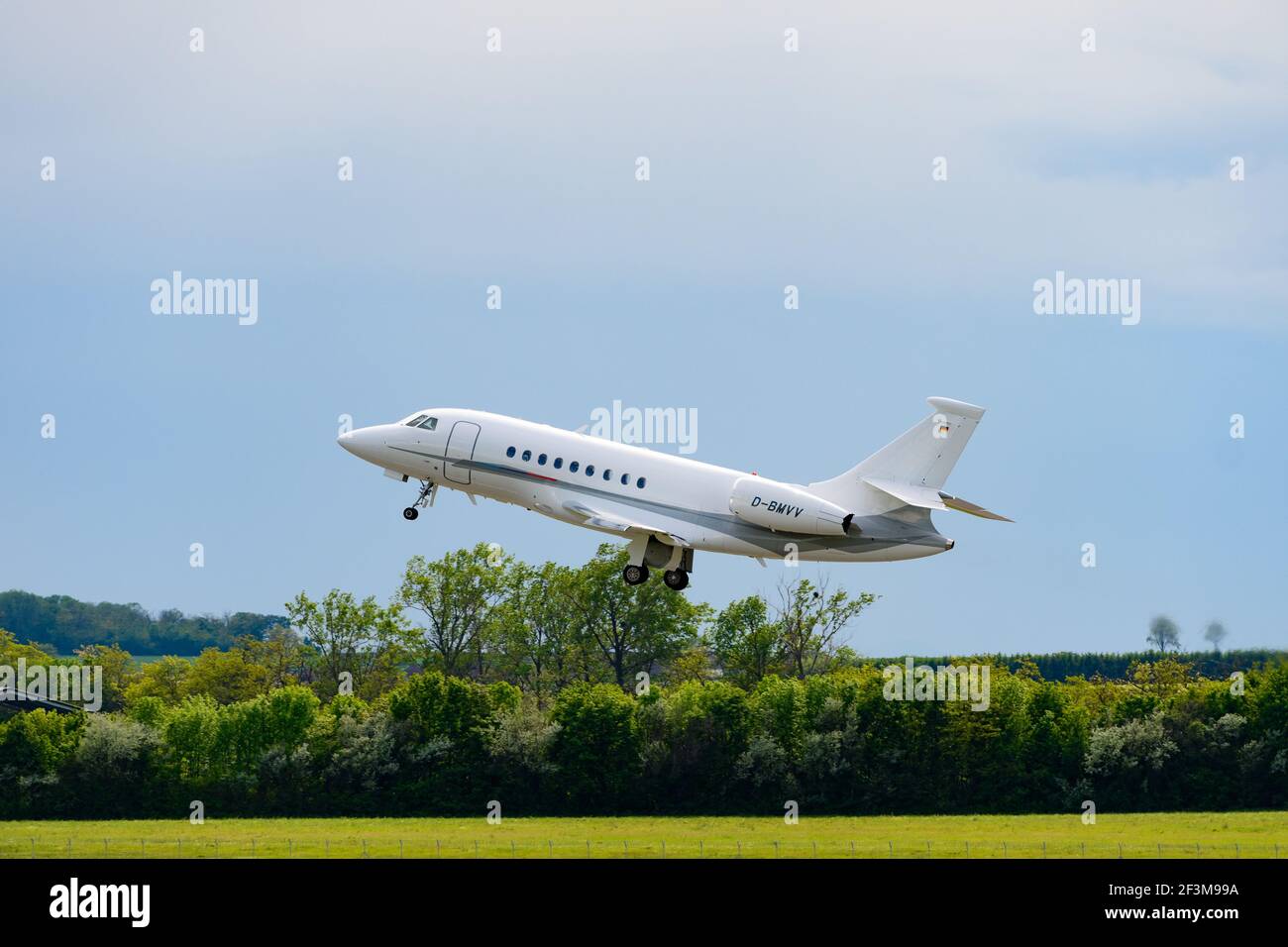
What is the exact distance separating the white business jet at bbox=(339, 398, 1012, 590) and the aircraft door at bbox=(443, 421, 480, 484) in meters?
0.03

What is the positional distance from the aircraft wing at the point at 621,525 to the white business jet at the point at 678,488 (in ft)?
0.14

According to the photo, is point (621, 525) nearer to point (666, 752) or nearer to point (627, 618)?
point (666, 752)

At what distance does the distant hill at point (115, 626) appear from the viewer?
179250 millimetres

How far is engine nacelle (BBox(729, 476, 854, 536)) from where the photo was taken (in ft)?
194

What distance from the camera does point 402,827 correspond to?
83812 millimetres

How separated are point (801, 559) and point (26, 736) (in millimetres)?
49432

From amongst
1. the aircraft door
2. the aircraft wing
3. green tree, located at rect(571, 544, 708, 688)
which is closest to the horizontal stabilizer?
the aircraft wing

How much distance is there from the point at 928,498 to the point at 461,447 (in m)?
14.5

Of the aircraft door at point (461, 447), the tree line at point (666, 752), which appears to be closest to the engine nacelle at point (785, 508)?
the aircraft door at point (461, 447)

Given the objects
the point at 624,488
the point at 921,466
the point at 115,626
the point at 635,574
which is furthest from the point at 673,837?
the point at 115,626

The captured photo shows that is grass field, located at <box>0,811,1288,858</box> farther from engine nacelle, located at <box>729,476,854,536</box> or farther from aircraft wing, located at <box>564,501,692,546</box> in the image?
engine nacelle, located at <box>729,476,854,536</box>

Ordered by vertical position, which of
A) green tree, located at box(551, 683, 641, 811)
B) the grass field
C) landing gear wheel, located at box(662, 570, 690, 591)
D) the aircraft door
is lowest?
the grass field
